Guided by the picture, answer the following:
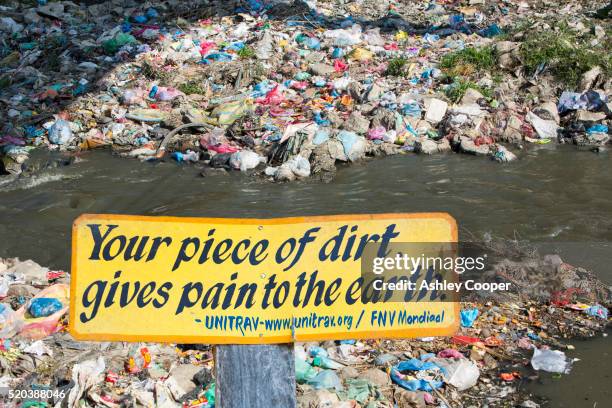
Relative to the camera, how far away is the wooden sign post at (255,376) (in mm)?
1707

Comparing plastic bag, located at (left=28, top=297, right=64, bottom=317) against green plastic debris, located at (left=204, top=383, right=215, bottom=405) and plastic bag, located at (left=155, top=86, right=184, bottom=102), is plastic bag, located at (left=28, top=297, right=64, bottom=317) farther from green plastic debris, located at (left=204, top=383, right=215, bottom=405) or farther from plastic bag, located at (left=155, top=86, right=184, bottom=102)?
plastic bag, located at (left=155, top=86, right=184, bottom=102)

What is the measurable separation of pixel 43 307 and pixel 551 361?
3.01 meters

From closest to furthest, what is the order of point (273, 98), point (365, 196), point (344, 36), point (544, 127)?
point (365, 196), point (544, 127), point (273, 98), point (344, 36)

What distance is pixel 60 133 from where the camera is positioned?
9.09 m

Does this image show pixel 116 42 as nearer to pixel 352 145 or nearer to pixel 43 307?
pixel 352 145

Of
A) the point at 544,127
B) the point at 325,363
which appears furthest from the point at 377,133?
the point at 325,363

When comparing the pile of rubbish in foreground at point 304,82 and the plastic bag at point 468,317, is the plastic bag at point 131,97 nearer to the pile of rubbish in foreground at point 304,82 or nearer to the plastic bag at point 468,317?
the pile of rubbish in foreground at point 304,82

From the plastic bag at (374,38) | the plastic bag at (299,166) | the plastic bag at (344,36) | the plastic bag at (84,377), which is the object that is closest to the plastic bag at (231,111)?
the plastic bag at (299,166)

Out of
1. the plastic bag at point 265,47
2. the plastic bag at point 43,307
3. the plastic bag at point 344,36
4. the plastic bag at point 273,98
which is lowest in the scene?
the plastic bag at point 273,98

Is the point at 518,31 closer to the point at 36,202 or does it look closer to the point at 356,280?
the point at 36,202

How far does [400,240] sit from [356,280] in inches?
6.1

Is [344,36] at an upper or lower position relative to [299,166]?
upper

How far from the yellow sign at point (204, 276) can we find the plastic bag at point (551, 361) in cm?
223

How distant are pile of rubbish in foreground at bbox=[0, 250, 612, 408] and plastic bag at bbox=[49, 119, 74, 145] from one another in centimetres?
494
